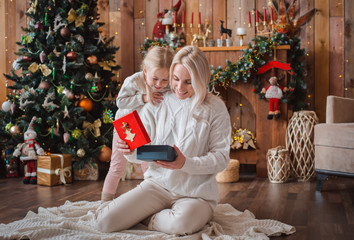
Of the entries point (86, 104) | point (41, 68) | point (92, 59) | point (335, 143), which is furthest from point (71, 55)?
point (335, 143)

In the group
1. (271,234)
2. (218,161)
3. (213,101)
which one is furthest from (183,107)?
(271,234)

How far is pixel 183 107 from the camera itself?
203 centimetres

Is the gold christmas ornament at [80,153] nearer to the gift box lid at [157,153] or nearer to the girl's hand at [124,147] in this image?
the girl's hand at [124,147]

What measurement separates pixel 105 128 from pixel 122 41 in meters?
1.09

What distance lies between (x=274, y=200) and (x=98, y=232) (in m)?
1.35

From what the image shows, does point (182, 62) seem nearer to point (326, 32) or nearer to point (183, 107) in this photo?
point (183, 107)

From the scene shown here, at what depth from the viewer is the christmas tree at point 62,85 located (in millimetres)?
3621

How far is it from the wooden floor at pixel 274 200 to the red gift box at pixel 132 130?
83 cm

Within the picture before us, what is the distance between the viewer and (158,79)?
2133 mm

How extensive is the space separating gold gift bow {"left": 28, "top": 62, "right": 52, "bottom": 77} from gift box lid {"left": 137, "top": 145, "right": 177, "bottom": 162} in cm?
218

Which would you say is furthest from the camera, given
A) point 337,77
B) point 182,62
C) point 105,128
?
point 337,77

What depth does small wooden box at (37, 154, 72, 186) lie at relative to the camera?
3404 mm

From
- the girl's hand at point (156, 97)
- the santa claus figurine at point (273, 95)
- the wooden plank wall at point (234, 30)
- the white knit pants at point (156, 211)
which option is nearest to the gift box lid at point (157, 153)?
the white knit pants at point (156, 211)

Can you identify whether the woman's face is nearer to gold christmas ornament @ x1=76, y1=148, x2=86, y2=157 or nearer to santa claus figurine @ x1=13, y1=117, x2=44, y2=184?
gold christmas ornament @ x1=76, y1=148, x2=86, y2=157
